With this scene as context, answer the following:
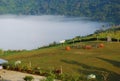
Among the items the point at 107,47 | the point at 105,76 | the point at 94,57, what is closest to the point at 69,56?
the point at 94,57

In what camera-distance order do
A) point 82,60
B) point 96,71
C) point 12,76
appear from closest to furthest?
point 12,76 < point 96,71 < point 82,60

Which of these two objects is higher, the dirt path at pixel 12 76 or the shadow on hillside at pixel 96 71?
the shadow on hillside at pixel 96 71

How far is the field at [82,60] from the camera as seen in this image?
4031 centimetres

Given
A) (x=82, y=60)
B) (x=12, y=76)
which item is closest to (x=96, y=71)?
(x=82, y=60)

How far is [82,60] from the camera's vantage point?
151 feet

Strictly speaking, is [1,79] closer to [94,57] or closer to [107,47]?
[94,57]

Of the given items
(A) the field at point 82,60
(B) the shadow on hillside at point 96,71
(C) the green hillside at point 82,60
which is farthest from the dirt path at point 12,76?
(B) the shadow on hillside at point 96,71

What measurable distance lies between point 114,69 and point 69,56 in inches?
378

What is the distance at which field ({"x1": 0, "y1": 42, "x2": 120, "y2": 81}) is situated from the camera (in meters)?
40.3

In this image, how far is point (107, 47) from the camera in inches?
2101

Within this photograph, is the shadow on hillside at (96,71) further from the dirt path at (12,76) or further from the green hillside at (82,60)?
the dirt path at (12,76)

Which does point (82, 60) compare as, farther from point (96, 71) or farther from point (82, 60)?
point (96, 71)

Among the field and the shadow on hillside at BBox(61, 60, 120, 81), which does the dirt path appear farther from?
the shadow on hillside at BBox(61, 60, 120, 81)

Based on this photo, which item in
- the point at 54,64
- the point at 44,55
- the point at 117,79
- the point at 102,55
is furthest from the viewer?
the point at 44,55
